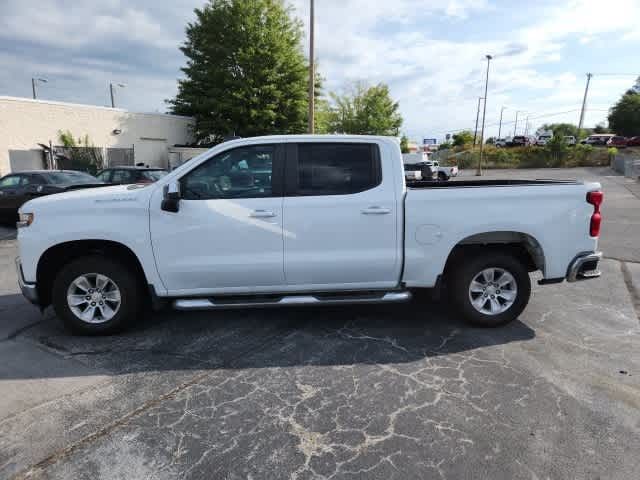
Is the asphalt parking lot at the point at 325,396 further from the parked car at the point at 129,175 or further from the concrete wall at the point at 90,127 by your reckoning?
the concrete wall at the point at 90,127

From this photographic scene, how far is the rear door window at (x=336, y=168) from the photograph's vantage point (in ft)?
13.6

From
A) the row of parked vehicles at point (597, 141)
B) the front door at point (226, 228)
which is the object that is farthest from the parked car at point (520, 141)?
the front door at point (226, 228)

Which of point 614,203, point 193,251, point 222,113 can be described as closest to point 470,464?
point 193,251

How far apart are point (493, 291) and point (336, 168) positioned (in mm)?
2070

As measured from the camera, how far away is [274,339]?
4.21 meters

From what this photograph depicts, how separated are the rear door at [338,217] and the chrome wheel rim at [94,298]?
177 cm

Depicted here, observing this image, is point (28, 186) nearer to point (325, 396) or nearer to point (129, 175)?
point (129, 175)

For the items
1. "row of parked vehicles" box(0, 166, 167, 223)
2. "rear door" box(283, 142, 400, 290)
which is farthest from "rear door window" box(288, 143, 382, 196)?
"row of parked vehicles" box(0, 166, 167, 223)

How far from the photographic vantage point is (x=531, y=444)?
2625mm

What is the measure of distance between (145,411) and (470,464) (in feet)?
7.17

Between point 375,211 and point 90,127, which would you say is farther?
point 90,127

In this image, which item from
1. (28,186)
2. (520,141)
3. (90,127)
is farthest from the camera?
(520,141)

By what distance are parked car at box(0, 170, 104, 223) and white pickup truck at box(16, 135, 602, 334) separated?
743 cm

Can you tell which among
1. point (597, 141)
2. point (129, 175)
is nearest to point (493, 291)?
point (129, 175)
